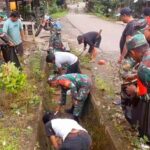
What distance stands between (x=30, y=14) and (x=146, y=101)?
13.8m

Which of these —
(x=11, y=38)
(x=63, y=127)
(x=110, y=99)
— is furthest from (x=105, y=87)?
(x=63, y=127)

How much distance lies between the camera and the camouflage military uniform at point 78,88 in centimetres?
727

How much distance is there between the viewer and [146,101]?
5.32 meters

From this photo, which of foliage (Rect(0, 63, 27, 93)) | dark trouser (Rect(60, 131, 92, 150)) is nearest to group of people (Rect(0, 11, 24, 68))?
foliage (Rect(0, 63, 27, 93))

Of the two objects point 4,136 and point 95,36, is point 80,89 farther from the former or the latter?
point 95,36

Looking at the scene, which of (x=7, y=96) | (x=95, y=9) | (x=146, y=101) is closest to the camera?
(x=146, y=101)

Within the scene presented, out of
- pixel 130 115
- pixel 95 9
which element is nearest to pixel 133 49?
pixel 130 115

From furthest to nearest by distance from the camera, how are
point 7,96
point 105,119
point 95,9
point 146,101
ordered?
point 95,9 → point 7,96 → point 105,119 → point 146,101

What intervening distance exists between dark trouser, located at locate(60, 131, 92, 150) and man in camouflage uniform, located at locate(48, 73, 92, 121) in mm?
2849

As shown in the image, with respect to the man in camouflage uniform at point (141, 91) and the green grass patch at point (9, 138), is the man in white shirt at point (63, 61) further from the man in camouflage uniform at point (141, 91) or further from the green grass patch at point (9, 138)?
the man in camouflage uniform at point (141, 91)

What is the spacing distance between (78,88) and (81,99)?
32 cm

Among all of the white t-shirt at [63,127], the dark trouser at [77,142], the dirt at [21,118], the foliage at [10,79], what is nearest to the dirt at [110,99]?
the white t-shirt at [63,127]

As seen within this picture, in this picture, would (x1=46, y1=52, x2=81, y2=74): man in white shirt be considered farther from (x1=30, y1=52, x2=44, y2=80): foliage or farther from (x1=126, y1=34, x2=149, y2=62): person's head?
(x1=126, y1=34, x2=149, y2=62): person's head

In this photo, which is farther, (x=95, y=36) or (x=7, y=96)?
(x=95, y=36)
